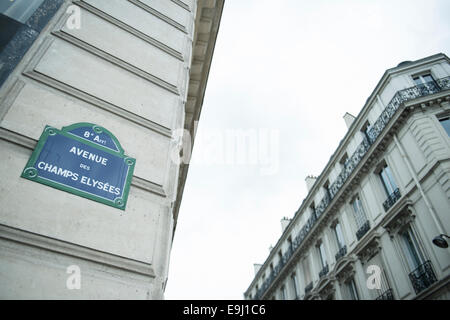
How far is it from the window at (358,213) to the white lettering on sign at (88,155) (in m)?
16.7

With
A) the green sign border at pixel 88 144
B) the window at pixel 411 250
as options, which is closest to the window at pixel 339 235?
the window at pixel 411 250

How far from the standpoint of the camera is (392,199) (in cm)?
1484

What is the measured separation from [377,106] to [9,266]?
61.0ft

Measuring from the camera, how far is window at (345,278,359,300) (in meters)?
16.3

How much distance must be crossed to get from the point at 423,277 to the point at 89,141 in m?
13.9

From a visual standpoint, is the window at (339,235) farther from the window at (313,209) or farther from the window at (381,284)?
the window at (381,284)

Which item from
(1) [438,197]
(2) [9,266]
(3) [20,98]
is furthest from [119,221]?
(1) [438,197]

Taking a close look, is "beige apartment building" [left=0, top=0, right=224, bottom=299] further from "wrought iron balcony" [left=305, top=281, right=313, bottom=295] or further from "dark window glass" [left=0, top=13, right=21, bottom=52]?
"wrought iron balcony" [left=305, top=281, right=313, bottom=295]

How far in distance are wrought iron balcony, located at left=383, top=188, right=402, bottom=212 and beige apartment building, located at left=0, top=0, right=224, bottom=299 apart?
542 inches

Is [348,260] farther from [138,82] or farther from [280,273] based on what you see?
[138,82]

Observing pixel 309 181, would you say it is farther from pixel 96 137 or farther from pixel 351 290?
pixel 96 137

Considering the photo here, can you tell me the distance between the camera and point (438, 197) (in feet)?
40.0

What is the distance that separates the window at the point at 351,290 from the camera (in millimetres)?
16266
